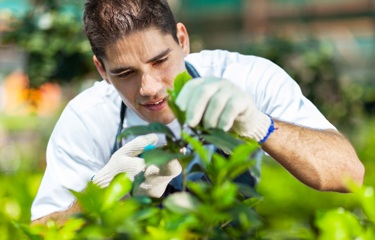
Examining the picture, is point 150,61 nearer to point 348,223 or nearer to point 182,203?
point 182,203

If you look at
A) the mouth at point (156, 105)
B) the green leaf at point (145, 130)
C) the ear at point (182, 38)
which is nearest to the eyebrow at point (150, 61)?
the mouth at point (156, 105)

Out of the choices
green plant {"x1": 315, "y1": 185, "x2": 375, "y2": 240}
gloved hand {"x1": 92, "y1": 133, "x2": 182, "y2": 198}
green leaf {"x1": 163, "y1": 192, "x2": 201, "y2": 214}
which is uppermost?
green leaf {"x1": 163, "y1": 192, "x2": 201, "y2": 214}

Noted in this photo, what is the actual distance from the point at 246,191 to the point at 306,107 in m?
1.02

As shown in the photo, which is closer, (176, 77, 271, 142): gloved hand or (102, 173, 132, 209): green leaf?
(102, 173, 132, 209): green leaf

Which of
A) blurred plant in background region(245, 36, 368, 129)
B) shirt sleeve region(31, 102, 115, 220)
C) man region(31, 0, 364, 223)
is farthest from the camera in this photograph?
blurred plant in background region(245, 36, 368, 129)

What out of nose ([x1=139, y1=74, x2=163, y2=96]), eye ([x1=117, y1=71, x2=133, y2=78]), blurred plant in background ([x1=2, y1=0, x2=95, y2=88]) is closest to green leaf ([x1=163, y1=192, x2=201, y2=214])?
nose ([x1=139, y1=74, x2=163, y2=96])

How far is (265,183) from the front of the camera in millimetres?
2881

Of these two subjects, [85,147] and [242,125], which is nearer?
[242,125]

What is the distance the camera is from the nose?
1448 mm

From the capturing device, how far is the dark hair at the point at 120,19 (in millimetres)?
1473

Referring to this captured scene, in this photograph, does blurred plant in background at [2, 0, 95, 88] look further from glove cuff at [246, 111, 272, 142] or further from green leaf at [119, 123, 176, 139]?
green leaf at [119, 123, 176, 139]

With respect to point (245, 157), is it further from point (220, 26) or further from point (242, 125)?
point (220, 26)

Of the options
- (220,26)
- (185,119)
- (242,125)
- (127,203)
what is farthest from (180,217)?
(220,26)

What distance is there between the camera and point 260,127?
115cm
